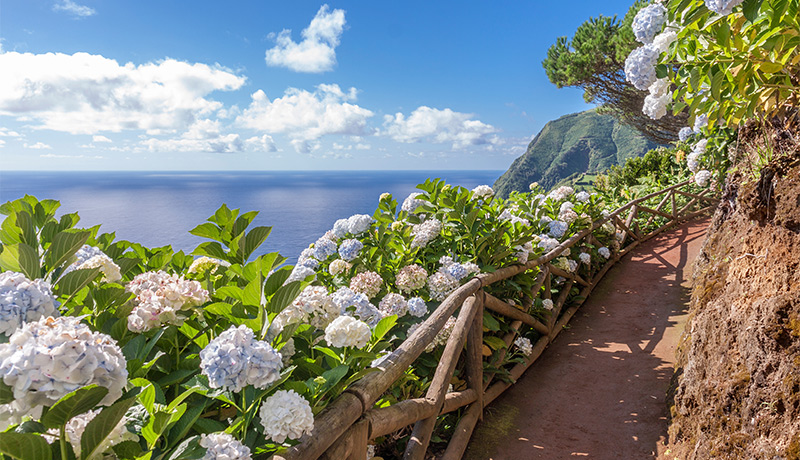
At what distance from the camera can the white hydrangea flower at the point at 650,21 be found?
96.1 inches

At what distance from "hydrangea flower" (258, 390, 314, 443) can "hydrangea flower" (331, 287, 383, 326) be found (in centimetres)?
59

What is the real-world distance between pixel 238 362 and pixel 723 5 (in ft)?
7.00

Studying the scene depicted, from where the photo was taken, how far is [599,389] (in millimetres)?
3186

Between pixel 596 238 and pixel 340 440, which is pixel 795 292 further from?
pixel 596 238

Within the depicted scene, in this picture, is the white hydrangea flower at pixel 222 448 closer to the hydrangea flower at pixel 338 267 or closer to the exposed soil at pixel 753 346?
the hydrangea flower at pixel 338 267

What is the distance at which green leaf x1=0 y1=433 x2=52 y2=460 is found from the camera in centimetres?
70

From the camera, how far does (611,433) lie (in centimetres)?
269

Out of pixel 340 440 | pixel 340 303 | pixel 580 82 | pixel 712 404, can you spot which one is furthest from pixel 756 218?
pixel 580 82

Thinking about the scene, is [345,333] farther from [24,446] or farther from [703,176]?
[703,176]

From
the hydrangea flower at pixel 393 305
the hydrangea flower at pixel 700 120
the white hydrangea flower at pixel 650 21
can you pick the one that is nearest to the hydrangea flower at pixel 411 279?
the hydrangea flower at pixel 393 305

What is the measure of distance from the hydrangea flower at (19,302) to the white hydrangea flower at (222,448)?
17.3 inches

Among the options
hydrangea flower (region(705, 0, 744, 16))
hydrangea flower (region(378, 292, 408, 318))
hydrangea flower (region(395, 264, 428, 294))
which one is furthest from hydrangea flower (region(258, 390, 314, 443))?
hydrangea flower (region(705, 0, 744, 16))

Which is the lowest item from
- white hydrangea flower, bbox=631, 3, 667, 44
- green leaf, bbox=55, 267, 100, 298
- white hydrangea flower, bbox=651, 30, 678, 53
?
green leaf, bbox=55, 267, 100, 298

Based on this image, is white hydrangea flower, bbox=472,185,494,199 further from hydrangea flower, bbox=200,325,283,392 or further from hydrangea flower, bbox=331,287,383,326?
hydrangea flower, bbox=200,325,283,392
